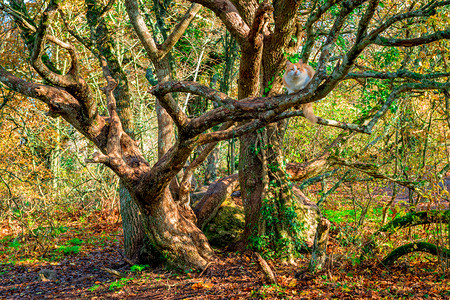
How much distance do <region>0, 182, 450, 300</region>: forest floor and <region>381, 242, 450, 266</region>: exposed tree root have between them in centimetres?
12

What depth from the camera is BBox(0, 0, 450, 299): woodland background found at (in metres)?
4.89

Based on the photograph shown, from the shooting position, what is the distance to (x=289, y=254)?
20.2 ft

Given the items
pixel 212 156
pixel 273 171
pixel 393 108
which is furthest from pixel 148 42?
pixel 212 156

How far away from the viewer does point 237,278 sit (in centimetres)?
548

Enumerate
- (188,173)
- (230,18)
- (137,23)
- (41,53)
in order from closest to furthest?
(41,53), (230,18), (137,23), (188,173)

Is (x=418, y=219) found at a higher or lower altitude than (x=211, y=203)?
lower

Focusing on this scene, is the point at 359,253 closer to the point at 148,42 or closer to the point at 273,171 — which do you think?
the point at 273,171

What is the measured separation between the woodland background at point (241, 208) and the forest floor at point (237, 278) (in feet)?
0.08

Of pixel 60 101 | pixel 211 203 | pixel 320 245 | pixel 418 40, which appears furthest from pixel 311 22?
pixel 211 203

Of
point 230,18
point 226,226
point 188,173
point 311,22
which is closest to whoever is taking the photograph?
point 311,22

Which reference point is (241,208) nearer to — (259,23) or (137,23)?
(259,23)

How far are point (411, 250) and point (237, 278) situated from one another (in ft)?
8.55

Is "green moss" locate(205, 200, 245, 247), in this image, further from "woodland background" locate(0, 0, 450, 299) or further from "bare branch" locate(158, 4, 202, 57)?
"bare branch" locate(158, 4, 202, 57)

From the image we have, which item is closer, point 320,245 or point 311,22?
point 311,22
